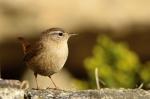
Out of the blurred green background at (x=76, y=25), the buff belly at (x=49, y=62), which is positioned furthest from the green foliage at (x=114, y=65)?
the blurred green background at (x=76, y=25)

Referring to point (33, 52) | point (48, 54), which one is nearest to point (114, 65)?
point (33, 52)

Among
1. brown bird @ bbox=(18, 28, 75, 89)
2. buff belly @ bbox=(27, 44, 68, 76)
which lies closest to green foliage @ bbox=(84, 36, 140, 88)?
brown bird @ bbox=(18, 28, 75, 89)

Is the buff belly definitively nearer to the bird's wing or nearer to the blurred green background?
the bird's wing

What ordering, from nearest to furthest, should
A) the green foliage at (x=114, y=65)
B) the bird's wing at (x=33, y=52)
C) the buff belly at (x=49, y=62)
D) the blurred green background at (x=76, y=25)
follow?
the buff belly at (x=49, y=62) → the bird's wing at (x=33, y=52) → the green foliage at (x=114, y=65) → the blurred green background at (x=76, y=25)

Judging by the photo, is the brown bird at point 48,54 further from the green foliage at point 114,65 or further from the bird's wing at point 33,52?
the green foliage at point 114,65

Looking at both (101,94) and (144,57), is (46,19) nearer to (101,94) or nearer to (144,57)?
(144,57)

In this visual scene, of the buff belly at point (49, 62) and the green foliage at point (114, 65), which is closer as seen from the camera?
the buff belly at point (49, 62)
